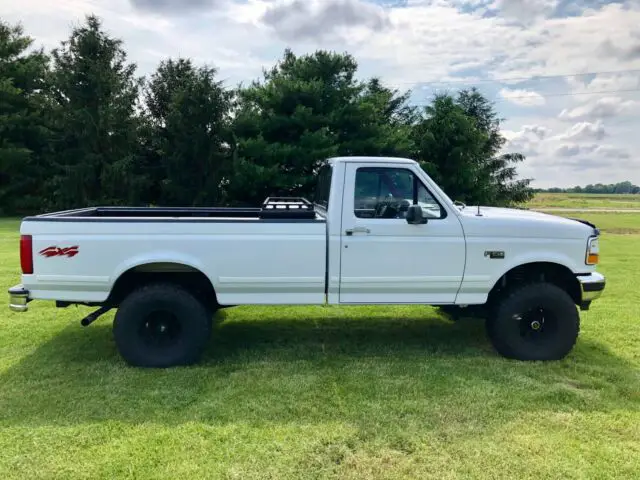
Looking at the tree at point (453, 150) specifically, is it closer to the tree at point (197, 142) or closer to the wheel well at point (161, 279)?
the tree at point (197, 142)

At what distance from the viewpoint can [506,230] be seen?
16.3 ft

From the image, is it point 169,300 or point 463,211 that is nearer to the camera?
point 169,300

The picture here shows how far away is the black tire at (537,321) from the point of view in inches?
196

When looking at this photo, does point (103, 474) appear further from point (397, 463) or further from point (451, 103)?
point (451, 103)

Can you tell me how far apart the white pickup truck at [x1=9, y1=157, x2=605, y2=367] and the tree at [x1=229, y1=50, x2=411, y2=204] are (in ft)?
46.5

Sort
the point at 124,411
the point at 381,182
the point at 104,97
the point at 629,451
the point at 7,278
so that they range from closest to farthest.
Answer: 1. the point at 629,451
2. the point at 124,411
3. the point at 381,182
4. the point at 7,278
5. the point at 104,97

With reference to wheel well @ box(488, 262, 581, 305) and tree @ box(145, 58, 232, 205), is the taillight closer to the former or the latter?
wheel well @ box(488, 262, 581, 305)

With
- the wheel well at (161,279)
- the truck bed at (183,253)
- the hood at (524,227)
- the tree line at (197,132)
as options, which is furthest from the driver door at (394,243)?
the tree line at (197,132)

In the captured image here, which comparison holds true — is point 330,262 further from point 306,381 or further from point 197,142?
point 197,142

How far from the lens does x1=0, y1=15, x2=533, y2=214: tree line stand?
20688 mm

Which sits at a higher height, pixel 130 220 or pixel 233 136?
pixel 233 136

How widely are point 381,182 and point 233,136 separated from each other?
18.3m

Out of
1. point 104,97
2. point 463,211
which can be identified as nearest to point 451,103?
point 104,97

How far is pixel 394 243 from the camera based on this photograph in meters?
4.88
